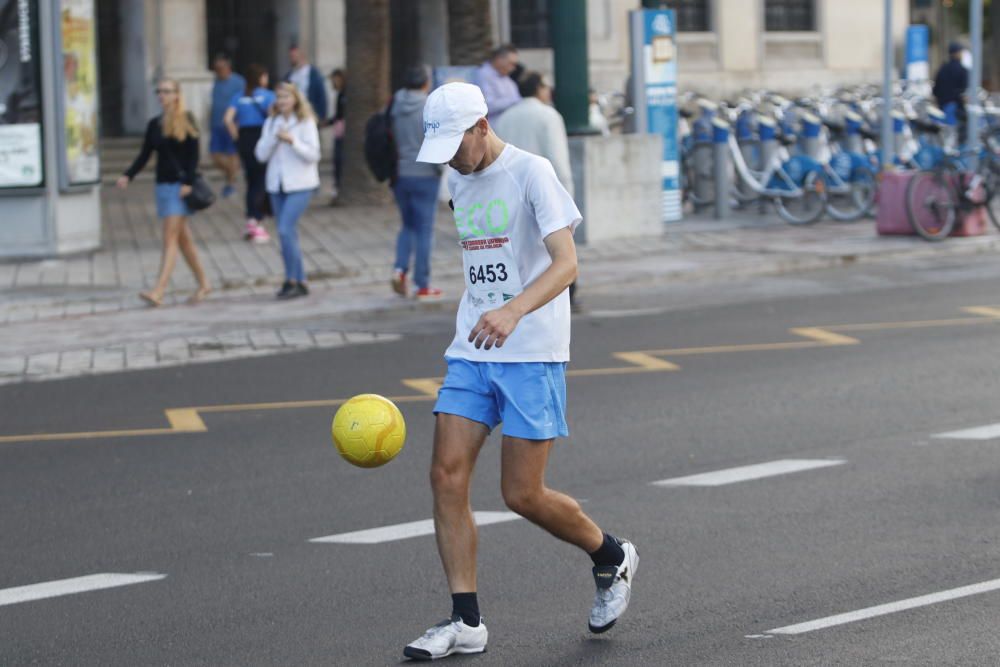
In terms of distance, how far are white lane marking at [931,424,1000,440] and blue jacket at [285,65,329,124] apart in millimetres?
14863

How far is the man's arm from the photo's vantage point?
538cm

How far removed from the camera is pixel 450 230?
1998 centimetres

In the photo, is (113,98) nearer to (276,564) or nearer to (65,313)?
(65,313)

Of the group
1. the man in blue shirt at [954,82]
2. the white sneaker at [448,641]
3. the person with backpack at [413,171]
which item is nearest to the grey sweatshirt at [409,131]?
the person with backpack at [413,171]

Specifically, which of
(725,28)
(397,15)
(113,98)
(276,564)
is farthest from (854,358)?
(725,28)

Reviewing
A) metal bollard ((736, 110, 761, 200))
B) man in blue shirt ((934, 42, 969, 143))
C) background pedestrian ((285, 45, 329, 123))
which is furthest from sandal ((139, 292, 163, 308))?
man in blue shirt ((934, 42, 969, 143))

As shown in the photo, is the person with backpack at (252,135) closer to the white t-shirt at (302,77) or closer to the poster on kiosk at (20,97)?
the white t-shirt at (302,77)

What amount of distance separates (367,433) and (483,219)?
0.76 meters

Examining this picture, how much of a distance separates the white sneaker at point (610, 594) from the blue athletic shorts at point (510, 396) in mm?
510

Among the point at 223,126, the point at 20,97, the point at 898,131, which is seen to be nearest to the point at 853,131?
the point at 898,131

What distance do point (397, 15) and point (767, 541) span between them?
31696 mm

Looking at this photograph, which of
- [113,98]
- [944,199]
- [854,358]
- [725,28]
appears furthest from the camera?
[725,28]

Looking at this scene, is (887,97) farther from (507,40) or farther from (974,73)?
(507,40)

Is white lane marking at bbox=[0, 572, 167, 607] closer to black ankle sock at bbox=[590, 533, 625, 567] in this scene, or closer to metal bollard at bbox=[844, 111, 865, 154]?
black ankle sock at bbox=[590, 533, 625, 567]
